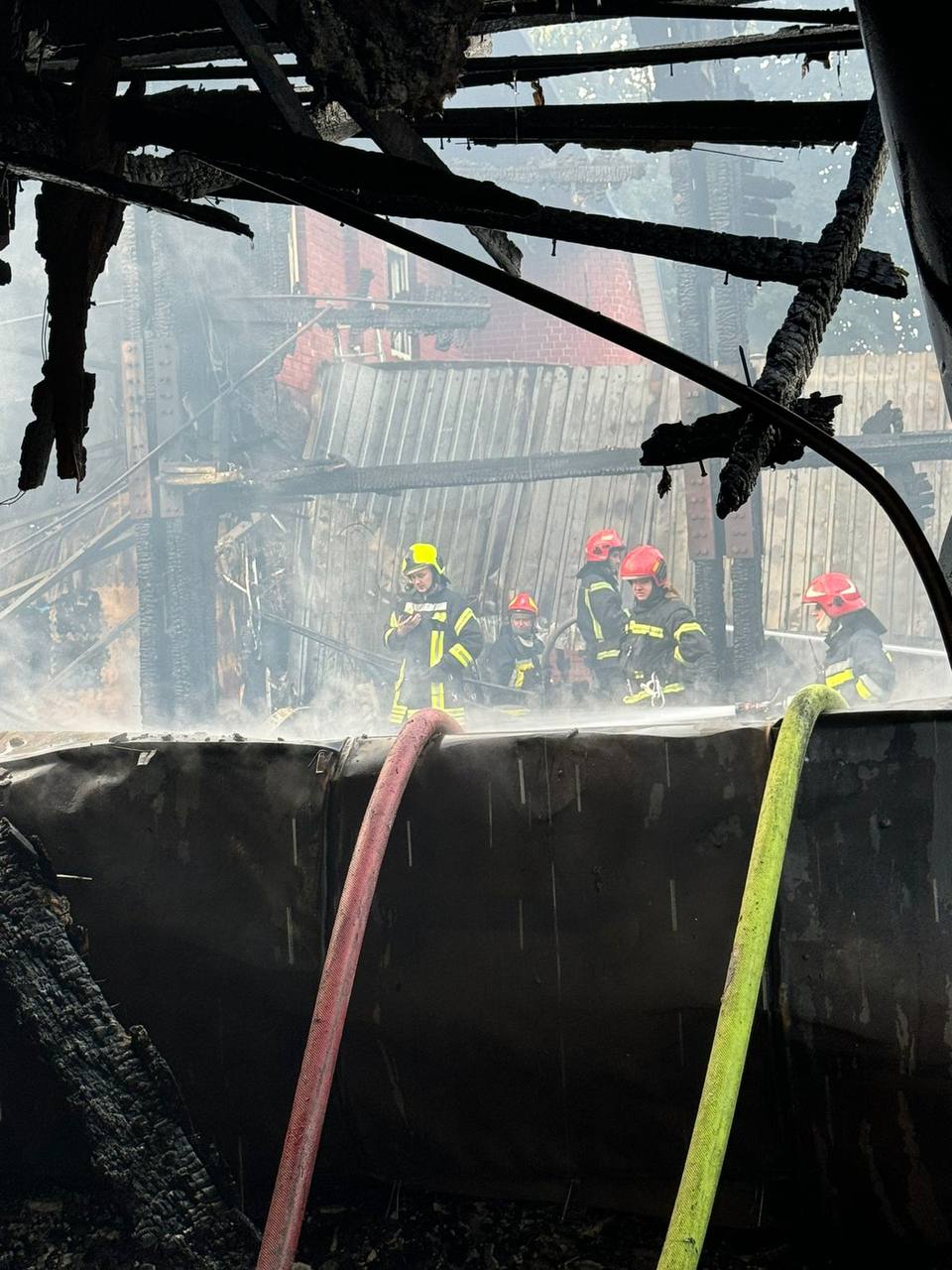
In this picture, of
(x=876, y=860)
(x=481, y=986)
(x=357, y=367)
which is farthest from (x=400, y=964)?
(x=357, y=367)

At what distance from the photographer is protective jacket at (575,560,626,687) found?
13281mm

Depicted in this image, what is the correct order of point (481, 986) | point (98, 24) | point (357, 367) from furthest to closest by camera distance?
1. point (357, 367)
2. point (481, 986)
3. point (98, 24)

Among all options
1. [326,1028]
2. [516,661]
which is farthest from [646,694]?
[326,1028]

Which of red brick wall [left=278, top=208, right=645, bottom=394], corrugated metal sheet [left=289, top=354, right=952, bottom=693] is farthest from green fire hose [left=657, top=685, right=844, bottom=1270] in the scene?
red brick wall [left=278, top=208, right=645, bottom=394]

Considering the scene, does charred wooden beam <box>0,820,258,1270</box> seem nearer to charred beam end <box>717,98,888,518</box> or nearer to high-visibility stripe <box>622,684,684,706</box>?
charred beam end <box>717,98,888,518</box>

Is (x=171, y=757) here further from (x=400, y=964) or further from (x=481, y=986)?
(x=481, y=986)

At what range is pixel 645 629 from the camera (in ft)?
42.2

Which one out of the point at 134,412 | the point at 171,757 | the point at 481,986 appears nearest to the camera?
the point at 481,986

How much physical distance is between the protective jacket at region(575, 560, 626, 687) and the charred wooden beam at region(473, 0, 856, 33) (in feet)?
34.9

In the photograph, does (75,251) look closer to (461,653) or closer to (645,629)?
(645,629)

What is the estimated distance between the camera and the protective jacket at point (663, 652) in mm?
12125

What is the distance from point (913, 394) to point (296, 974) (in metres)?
15.1

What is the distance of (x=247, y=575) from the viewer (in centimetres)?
1831

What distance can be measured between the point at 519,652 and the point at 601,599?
6.37 ft
